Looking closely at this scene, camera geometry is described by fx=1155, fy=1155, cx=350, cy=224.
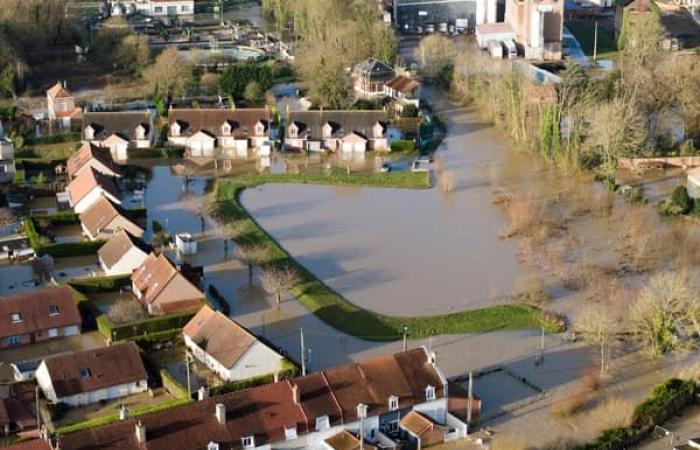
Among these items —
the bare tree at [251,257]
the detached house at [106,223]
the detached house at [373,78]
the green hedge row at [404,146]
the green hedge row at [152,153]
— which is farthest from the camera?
the detached house at [373,78]

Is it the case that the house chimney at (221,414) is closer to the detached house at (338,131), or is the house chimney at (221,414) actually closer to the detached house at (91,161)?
the detached house at (91,161)

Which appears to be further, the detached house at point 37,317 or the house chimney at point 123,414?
the detached house at point 37,317

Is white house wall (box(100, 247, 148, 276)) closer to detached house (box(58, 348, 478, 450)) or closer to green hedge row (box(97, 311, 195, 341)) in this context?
green hedge row (box(97, 311, 195, 341))

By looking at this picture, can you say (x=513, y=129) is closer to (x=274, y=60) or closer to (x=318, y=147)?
(x=318, y=147)

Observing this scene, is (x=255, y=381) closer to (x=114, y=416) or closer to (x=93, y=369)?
(x=114, y=416)

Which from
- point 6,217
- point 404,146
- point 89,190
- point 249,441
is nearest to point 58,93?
point 89,190

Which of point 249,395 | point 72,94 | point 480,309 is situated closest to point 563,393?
point 480,309

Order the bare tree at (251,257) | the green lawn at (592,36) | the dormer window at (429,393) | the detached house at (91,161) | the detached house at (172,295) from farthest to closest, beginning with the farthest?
the green lawn at (592,36) < the detached house at (91,161) < the bare tree at (251,257) < the detached house at (172,295) < the dormer window at (429,393)

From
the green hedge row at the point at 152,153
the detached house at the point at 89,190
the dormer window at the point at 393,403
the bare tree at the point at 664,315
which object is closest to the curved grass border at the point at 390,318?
the bare tree at the point at 664,315
